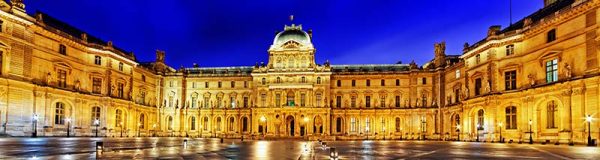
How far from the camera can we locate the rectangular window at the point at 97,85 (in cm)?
6712

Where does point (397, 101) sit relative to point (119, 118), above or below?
above

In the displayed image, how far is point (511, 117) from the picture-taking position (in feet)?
185

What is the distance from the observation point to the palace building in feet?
159

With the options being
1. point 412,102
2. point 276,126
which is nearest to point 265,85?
point 276,126

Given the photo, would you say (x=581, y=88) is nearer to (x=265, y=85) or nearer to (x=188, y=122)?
(x=265, y=85)

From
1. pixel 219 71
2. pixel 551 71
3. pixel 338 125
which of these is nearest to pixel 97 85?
pixel 219 71

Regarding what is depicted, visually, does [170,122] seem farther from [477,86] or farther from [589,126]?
[589,126]

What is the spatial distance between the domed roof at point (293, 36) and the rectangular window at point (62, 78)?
38.1m

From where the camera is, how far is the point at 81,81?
211ft

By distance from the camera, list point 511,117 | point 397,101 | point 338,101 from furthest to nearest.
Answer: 1. point 338,101
2. point 397,101
3. point 511,117

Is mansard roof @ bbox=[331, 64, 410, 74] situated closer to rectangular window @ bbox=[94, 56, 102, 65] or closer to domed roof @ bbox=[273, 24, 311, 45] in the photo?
domed roof @ bbox=[273, 24, 311, 45]

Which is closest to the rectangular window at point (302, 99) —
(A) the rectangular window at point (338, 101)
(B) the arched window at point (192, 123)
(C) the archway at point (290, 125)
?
(C) the archway at point (290, 125)

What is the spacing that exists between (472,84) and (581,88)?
21419 mm

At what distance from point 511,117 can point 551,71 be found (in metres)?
8.42
